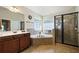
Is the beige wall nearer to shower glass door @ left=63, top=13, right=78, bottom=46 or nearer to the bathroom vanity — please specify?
the bathroom vanity

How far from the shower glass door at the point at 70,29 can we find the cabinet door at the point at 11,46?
192 cm

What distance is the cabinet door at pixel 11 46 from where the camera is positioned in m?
3.52

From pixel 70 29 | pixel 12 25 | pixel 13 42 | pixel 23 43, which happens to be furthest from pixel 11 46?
pixel 70 29

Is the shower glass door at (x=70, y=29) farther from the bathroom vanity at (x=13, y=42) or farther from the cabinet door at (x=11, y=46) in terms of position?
the cabinet door at (x=11, y=46)

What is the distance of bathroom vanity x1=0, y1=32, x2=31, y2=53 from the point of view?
3.38 m

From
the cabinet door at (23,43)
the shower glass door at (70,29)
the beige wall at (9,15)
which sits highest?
the beige wall at (9,15)

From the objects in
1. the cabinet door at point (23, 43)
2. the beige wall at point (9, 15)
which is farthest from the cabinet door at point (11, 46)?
the beige wall at point (9, 15)

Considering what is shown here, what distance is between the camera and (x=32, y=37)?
452cm

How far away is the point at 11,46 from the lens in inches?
150

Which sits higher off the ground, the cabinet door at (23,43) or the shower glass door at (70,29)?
the shower glass door at (70,29)

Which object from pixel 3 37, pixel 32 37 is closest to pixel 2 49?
pixel 3 37

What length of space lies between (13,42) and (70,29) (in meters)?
2.38
